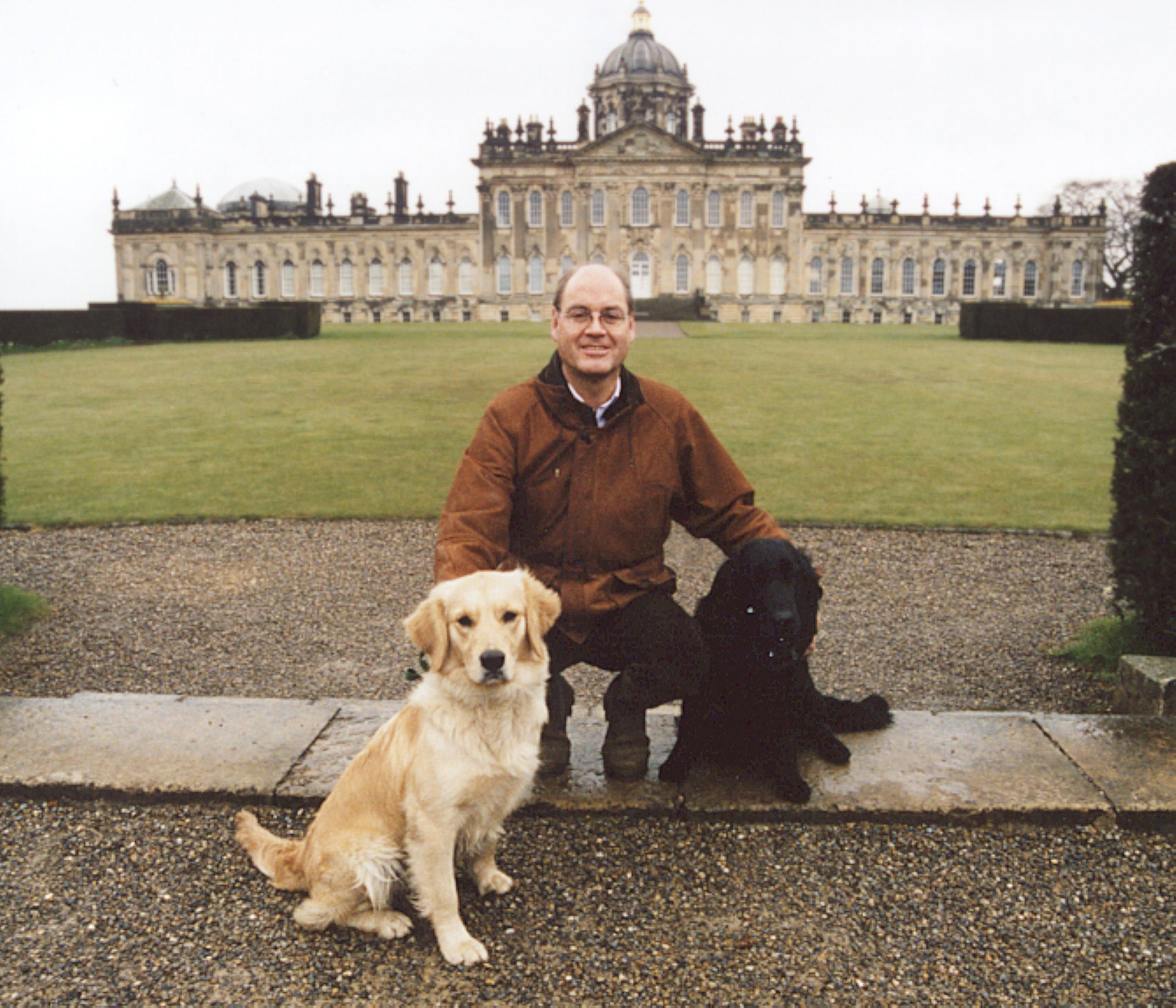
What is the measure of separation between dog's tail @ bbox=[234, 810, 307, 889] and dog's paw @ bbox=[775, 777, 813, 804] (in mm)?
1491

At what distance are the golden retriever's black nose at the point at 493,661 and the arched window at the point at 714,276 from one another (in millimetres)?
51550

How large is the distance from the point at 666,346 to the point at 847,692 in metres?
20.7

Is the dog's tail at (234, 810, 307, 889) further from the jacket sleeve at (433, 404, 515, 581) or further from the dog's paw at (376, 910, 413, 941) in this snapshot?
the jacket sleeve at (433, 404, 515, 581)

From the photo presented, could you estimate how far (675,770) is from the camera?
3.33 m

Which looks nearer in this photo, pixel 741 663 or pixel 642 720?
pixel 741 663

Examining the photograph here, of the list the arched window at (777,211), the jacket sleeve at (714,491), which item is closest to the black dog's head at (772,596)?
the jacket sleeve at (714,491)

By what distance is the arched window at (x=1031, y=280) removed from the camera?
54.6m

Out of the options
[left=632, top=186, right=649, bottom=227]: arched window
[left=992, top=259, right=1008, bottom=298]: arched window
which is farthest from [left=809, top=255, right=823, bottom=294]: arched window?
[left=992, top=259, right=1008, bottom=298]: arched window

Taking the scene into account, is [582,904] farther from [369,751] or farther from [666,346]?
[666,346]

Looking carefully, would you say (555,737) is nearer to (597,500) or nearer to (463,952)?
(597,500)

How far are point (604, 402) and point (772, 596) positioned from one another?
89 centimetres

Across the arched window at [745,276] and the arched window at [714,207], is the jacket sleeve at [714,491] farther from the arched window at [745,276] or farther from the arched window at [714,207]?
the arched window at [714,207]

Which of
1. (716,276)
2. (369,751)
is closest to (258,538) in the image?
(369,751)

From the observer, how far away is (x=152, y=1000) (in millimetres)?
2371
